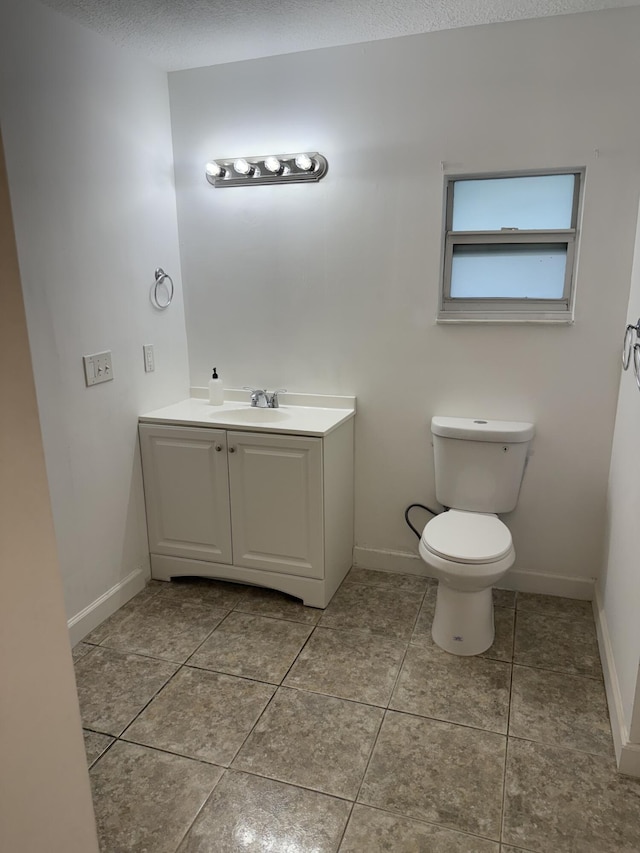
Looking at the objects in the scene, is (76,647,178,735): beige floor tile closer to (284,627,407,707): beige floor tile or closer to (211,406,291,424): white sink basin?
(284,627,407,707): beige floor tile

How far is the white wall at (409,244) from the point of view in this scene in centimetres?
228

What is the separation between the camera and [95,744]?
1.86 meters

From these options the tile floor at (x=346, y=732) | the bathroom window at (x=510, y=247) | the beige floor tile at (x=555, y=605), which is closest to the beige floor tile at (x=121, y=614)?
the tile floor at (x=346, y=732)

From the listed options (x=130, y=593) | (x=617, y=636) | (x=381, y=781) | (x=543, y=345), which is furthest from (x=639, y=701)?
(x=130, y=593)

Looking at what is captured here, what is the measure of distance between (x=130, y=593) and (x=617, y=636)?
203 cm

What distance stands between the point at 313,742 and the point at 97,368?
1.61m

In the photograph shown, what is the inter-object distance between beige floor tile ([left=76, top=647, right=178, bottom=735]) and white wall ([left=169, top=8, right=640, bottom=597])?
1.19 metres

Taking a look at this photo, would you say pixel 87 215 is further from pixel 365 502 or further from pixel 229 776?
pixel 229 776

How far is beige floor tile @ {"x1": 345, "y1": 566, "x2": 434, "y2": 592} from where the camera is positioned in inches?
111

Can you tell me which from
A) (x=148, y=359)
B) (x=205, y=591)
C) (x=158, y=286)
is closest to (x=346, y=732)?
(x=205, y=591)

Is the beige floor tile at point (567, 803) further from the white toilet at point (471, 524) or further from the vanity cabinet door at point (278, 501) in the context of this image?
the vanity cabinet door at point (278, 501)

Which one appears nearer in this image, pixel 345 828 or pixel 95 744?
pixel 345 828

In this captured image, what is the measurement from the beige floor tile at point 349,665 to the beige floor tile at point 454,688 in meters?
0.06

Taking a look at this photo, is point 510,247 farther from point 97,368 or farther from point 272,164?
point 97,368
